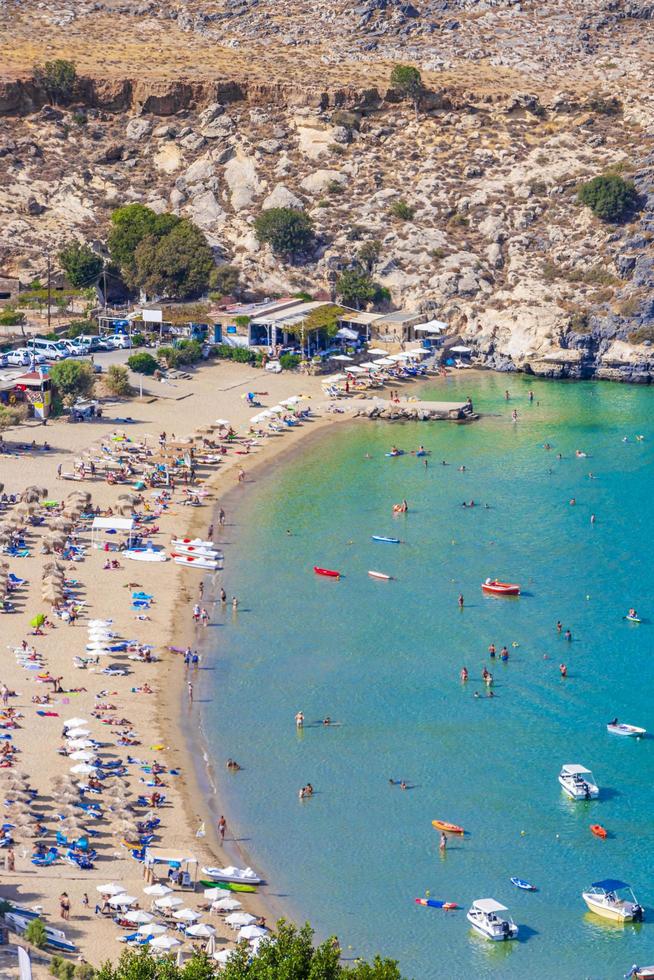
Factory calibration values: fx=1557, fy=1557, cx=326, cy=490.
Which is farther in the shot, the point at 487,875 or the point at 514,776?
the point at 514,776

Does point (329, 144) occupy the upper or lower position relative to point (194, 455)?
upper

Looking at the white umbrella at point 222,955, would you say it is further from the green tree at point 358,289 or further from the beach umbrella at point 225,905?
the green tree at point 358,289

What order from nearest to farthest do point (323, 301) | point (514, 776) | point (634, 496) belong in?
point (514, 776)
point (634, 496)
point (323, 301)

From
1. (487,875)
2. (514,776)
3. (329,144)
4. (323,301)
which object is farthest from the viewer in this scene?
(329,144)

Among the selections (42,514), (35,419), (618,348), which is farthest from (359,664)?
(618,348)

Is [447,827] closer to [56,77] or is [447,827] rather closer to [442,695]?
[442,695]

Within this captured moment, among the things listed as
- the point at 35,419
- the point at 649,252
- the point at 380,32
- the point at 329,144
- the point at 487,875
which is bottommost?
the point at 487,875

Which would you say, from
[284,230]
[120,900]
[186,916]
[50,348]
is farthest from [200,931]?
[284,230]

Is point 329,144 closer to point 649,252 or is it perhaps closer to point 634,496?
point 649,252
